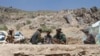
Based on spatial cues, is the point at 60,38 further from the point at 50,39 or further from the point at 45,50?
the point at 45,50

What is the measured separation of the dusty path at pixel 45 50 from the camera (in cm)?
848

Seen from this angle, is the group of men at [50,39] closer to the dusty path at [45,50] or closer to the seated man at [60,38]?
the seated man at [60,38]

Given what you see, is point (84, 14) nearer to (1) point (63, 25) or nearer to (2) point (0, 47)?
(1) point (63, 25)

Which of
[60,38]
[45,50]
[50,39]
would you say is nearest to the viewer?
[45,50]

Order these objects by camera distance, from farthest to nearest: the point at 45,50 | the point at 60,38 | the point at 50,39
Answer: the point at 60,38, the point at 50,39, the point at 45,50

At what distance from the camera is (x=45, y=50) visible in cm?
862

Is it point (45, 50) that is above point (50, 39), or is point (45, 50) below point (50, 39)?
below

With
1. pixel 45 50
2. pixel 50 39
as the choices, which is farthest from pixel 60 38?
pixel 45 50

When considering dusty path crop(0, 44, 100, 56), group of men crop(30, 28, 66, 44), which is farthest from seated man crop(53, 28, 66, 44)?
dusty path crop(0, 44, 100, 56)

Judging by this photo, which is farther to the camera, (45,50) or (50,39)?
(50,39)

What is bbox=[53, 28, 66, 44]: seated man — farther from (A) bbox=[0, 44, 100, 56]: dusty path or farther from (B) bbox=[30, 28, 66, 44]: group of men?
(A) bbox=[0, 44, 100, 56]: dusty path

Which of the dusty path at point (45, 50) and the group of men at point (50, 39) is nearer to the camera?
the dusty path at point (45, 50)

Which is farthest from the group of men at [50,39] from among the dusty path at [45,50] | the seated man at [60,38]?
the dusty path at [45,50]

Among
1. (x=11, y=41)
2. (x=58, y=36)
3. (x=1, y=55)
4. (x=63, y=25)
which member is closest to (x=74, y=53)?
(x=1, y=55)
